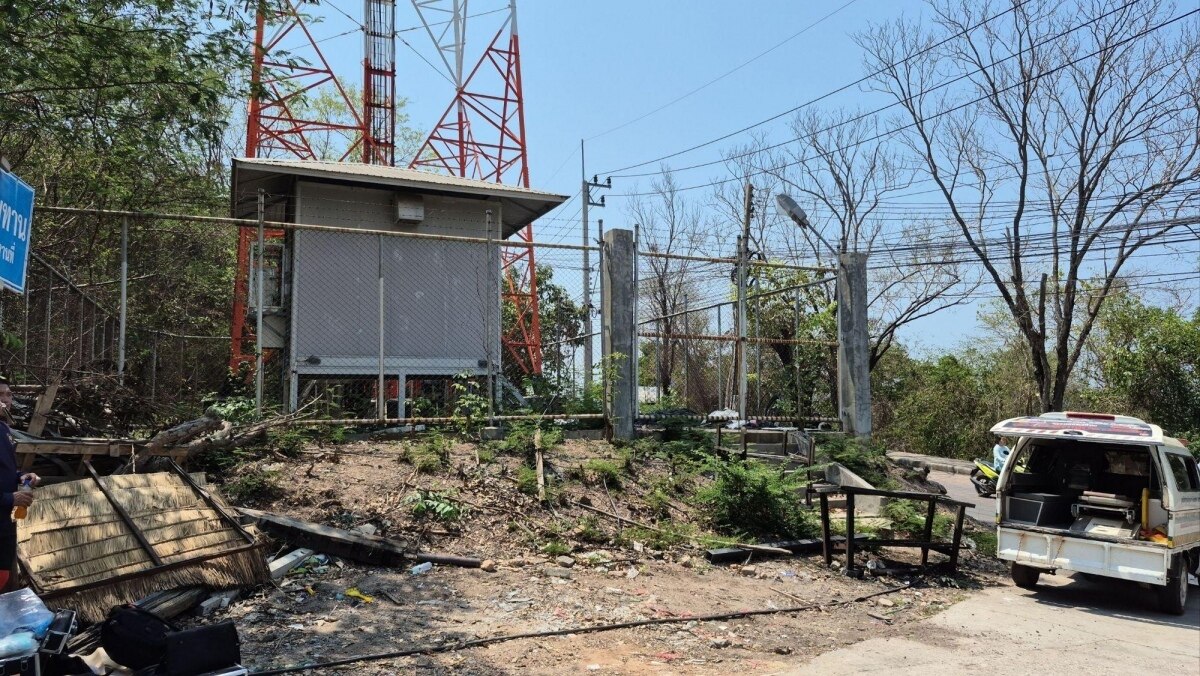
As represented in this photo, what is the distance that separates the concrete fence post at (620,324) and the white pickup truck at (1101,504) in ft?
15.6

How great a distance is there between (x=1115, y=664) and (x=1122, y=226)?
54.5ft

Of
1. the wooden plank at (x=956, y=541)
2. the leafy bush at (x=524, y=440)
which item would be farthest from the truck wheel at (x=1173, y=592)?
the leafy bush at (x=524, y=440)

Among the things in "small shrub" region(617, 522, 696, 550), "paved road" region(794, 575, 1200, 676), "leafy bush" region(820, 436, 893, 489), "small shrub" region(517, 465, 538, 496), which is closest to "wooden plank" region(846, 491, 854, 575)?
"paved road" region(794, 575, 1200, 676)

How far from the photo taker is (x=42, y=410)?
7035 millimetres

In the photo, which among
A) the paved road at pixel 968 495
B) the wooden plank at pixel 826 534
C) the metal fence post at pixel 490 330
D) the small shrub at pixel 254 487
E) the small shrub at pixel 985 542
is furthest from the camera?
the paved road at pixel 968 495

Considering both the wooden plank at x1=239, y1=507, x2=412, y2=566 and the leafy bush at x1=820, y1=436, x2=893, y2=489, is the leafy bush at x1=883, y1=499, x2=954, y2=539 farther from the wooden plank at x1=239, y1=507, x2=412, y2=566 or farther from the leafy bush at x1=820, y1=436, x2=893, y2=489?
the wooden plank at x1=239, y1=507, x2=412, y2=566

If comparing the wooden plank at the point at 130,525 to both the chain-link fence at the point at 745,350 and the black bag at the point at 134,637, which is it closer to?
the black bag at the point at 134,637

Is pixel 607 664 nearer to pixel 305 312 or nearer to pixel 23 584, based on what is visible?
pixel 23 584

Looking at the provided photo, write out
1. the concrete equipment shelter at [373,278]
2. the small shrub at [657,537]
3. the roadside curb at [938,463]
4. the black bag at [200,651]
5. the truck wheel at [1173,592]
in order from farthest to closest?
the roadside curb at [938,463] < the concrete equipment shelter at [373,278] < the small shrub at [657,537] < the truck wheel at [1173,592] < the black bag at [200,651]

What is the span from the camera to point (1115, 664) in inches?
247

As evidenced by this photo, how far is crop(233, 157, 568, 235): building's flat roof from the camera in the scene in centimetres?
1118

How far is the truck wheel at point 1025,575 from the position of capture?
8.90 meters

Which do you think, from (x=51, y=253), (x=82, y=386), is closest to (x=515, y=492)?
(x=82, y=386)

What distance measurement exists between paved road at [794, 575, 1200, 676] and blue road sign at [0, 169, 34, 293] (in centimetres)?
563
